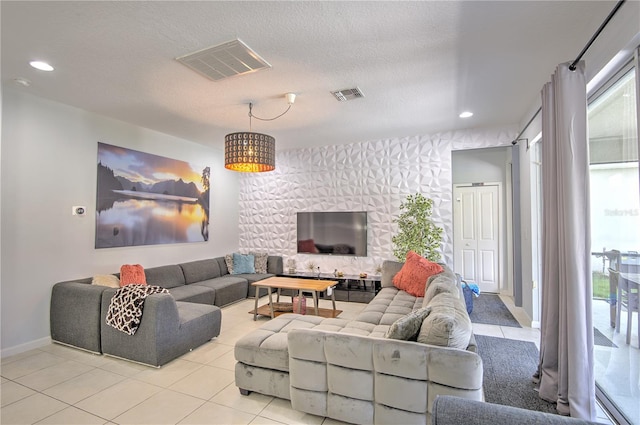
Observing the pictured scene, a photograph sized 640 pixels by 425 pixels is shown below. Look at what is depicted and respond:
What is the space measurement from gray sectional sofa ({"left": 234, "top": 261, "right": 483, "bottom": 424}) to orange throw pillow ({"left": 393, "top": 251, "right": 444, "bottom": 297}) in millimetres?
1396

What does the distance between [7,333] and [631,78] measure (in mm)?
5786

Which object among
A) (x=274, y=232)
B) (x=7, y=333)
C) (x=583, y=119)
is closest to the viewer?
(x=583, y=119)

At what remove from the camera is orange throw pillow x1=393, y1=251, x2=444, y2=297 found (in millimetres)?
3832

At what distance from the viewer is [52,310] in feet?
11.4

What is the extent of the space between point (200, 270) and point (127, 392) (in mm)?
2864

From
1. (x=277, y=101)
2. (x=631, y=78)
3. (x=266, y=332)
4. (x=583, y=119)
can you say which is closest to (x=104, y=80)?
(x=277, y=101)

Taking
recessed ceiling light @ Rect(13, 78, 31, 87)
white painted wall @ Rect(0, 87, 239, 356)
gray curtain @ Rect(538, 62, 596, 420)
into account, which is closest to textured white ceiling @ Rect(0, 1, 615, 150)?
recessed ceiling light @ Rect(13, 78, 31, 87)

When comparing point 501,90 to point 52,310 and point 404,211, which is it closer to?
point 404,211

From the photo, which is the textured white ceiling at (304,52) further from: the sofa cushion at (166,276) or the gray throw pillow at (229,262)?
the gray throw pillow at (229,262)

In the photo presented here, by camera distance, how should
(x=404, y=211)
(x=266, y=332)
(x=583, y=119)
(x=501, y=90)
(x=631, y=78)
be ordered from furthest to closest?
(x=404, y=211) → (x=501, y=90) → (x=266, y=332) → (x=583, y=119) → (x=631, y=78)

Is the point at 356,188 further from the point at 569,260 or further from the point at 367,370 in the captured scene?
the point at 367,370

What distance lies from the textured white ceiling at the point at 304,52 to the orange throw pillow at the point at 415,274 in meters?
2.01

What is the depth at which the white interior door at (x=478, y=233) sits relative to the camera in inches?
229

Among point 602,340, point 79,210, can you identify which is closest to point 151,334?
point 79,210
